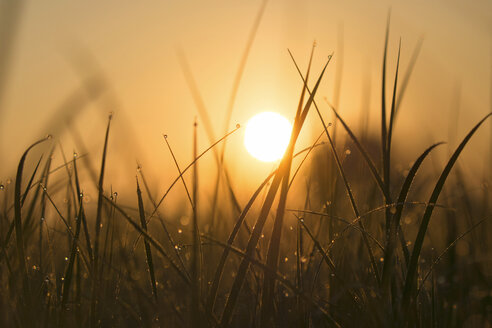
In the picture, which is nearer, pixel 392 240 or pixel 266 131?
pixel 392 240

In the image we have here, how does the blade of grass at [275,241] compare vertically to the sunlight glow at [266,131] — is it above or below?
below

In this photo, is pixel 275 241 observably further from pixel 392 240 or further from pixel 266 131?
pixel 266 131

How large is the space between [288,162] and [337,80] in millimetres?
619

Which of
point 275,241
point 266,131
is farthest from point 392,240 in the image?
point 266,131

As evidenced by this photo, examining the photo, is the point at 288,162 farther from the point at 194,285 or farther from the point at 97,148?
the point at 97,148

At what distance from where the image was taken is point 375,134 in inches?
235

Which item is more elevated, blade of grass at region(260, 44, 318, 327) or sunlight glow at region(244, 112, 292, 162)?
sunlight glow at region(244, 112, 292, 162)

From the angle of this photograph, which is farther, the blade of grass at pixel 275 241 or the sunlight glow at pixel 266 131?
the sunlight glow at pixel 266 131

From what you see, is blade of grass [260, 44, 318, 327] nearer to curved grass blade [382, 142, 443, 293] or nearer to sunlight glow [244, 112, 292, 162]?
curved grass blade [382, 142, 443, 293]

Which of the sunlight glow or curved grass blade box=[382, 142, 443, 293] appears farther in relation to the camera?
the sunlight glow

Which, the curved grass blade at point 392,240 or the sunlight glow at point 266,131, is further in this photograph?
the sunlight glow at point 266,131

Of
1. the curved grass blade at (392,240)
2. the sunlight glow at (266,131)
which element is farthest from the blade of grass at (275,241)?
the sunlight glow at (266,131)

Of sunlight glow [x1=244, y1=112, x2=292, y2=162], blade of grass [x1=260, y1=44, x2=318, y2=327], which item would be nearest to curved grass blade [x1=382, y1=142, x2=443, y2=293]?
blade of grass [x1=260, y1=44, x2=318, y2=327]

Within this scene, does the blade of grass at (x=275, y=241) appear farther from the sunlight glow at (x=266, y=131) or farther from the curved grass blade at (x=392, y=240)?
the sunlight glow at (x=266, y=131)
